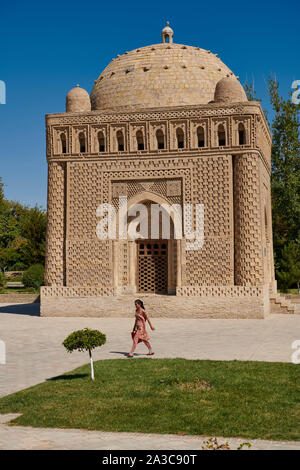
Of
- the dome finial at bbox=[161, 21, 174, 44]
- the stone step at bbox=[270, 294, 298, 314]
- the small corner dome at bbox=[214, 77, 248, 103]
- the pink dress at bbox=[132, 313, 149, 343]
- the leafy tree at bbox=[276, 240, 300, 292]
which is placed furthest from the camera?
the leafy tree at bbox=[276, 240, 300, 292]

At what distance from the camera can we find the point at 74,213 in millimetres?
18422

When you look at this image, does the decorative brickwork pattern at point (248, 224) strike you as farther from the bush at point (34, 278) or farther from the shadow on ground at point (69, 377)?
the bush at point (34, 278)

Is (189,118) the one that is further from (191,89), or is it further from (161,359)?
(161,359)

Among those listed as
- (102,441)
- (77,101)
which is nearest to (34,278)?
(77,101)

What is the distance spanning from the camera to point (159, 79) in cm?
1970

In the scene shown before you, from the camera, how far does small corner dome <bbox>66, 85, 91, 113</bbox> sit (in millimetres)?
19297

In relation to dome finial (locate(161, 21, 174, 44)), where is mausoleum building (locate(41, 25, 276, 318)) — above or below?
below

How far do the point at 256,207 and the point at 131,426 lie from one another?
41.7 ft

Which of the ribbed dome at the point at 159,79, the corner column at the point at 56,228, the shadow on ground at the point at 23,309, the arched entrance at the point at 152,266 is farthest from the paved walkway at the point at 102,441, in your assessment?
the ribbed dome at the point at 159,79

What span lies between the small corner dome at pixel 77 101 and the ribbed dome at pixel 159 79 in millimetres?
1015

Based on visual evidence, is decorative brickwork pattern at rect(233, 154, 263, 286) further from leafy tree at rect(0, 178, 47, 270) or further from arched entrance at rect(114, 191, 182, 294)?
leafy tree at rect(0, 178, 47, 270)

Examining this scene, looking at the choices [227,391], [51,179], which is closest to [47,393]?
[227,391]

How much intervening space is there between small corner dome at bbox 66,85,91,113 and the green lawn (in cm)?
1280

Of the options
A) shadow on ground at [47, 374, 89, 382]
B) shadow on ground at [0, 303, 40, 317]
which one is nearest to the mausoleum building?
shadow on ground at [0, 303, 40, 317]
